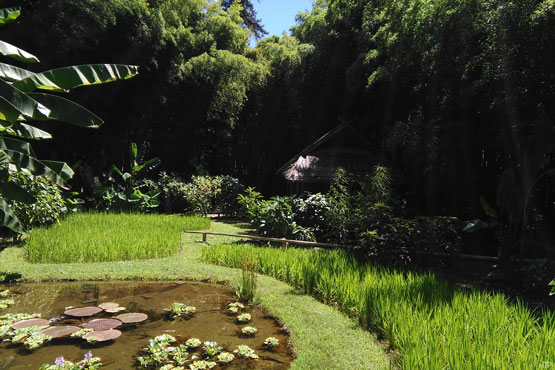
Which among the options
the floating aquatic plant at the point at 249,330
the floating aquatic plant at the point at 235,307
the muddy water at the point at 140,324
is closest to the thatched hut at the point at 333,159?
the muddy water at the point at 140,324

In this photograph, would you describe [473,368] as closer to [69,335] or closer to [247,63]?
[69,335]

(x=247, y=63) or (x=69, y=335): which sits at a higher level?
(x=247, y=63)

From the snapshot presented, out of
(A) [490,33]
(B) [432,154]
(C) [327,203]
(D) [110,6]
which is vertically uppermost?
(D) [110,6]

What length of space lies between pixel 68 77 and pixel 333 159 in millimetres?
7069

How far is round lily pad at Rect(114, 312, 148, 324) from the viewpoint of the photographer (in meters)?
3.56

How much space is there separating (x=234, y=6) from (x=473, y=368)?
15.3 metres

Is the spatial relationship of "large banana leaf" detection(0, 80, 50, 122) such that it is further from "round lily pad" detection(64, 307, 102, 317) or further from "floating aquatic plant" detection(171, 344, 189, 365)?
"floating aquatic plant" detection(171, 344, 189, 365)

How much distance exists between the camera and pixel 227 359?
9.54 feet

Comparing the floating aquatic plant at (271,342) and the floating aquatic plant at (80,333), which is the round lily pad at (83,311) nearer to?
the floating aquatic plant at (80,333)

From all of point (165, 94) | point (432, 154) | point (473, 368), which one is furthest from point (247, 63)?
point (473, 368)

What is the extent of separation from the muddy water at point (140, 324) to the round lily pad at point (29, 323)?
21cm

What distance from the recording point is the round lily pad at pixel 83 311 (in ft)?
12.0

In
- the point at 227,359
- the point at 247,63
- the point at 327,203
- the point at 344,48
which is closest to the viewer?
the point at 227,359

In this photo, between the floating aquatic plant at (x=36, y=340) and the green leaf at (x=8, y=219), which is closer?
the floating aquatic plant at (x=36, y=340)
